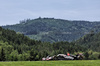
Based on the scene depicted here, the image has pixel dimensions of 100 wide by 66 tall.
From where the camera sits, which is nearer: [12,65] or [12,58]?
[12,65]

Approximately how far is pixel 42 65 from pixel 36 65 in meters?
1.05

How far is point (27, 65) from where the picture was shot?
32094 mm

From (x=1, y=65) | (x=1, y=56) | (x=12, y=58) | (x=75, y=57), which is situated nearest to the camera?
(x=1, y=65)

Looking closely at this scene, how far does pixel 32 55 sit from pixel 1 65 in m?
137

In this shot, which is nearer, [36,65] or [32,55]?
[36,65]

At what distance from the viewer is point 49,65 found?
32.4 metres

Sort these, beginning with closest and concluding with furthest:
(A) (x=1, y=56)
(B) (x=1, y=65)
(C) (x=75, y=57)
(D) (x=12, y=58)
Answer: (B) (x=1, y=65) < (C) (x=75, y=57) < (A) (x=1, y=56) < (D) (x=12, y=58)

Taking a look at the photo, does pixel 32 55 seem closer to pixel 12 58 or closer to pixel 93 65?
pixel 12 58

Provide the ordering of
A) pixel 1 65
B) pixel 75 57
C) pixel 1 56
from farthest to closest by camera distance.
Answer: pixel 1 56, pixel 75 57, pixel 1 65

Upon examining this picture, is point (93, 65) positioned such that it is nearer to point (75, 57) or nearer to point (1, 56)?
point (75, 57)

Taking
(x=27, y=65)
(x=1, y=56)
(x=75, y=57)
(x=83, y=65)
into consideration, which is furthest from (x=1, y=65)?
(x=1, y=56)

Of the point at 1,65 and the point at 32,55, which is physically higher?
the point at 1,65

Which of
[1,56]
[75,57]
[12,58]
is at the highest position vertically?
[75,57]

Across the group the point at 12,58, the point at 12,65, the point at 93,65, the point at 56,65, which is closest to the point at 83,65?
the point at 93,65
